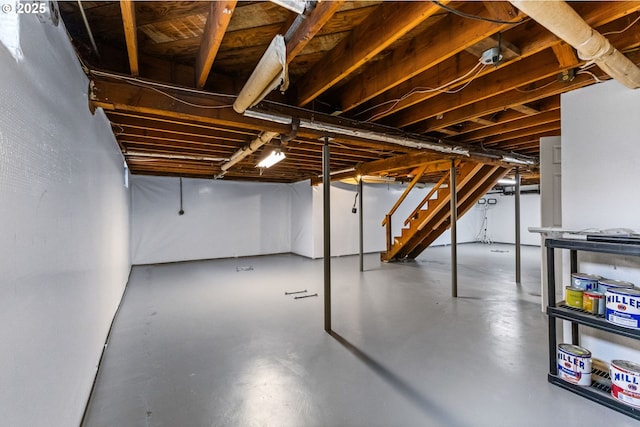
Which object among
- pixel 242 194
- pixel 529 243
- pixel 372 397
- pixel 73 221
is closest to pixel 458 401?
pixel 372 397

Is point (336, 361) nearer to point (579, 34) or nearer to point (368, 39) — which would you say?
point (368, 39)

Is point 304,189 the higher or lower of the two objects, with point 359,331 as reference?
higher

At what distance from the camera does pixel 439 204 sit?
522 centimetres

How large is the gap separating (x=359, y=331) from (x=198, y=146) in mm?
3224

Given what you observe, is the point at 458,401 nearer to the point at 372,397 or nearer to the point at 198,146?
the point at 372,397

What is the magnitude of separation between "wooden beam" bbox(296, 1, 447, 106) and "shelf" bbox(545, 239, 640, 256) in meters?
1.62

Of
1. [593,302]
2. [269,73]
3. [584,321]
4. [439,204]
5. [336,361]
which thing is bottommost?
[336,361]

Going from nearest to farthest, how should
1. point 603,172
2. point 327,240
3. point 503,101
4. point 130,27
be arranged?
point 130,27 < point 603,172 < point 503,101 < point 327,240

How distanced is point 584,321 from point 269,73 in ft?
8.05

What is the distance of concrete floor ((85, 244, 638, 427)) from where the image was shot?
5.59ft

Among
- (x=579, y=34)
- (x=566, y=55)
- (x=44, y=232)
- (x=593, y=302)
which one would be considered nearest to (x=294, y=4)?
(x=579, y=34)

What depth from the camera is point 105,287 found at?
2.59 meters

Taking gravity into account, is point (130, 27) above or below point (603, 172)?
above

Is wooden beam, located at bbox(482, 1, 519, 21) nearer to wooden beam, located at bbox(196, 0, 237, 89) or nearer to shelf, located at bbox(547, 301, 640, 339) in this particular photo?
wooden beam, located at bbox(196, 0, 237, 89)
